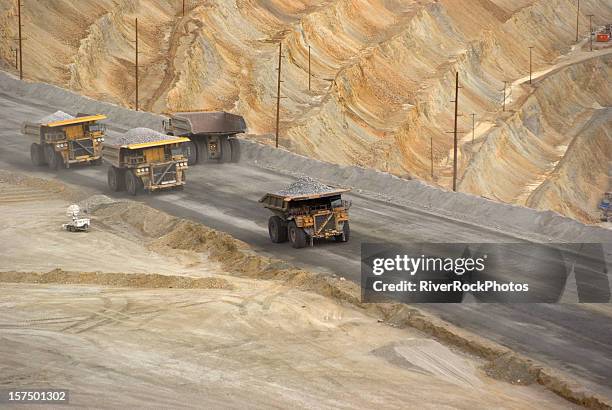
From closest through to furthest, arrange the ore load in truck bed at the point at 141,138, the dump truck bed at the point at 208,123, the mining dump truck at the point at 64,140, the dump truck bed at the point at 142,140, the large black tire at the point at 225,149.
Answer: the dump truck bed at the point at 142,140
the ore load in truck bed at the point at 141,138
the mining dump truck at the point at 64,140
the dump truck bed at the point at 208,123
the large black tire at the point at 225,149

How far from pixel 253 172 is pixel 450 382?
2485cm

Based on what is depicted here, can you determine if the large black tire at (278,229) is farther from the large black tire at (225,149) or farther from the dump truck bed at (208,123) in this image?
the large black tire at (225,149)

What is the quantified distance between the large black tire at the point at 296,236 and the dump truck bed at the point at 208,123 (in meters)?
13.4

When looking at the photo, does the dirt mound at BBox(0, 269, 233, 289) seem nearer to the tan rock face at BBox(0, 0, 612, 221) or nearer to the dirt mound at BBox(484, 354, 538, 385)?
the dirt mound at BBox(484, 354, 538, 385)

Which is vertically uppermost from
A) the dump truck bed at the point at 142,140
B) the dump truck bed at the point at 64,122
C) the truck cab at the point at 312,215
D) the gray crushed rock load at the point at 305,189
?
the dump truck bed at the point at 64,122

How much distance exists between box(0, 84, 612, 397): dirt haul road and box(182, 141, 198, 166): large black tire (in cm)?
52

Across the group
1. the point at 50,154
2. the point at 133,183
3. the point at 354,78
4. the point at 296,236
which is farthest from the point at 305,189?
the point at 354,78

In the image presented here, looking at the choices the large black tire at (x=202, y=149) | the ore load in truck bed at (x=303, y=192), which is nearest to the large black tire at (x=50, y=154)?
the large black tire at (x=202, y=149)

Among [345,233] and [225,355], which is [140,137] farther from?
[225,355]

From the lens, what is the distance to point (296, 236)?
3519cm

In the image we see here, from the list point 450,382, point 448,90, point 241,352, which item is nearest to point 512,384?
point 450,382

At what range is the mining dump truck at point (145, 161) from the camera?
42.3 metres

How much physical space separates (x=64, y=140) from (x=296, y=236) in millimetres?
16147

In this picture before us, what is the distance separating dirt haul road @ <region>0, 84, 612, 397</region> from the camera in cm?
2636
